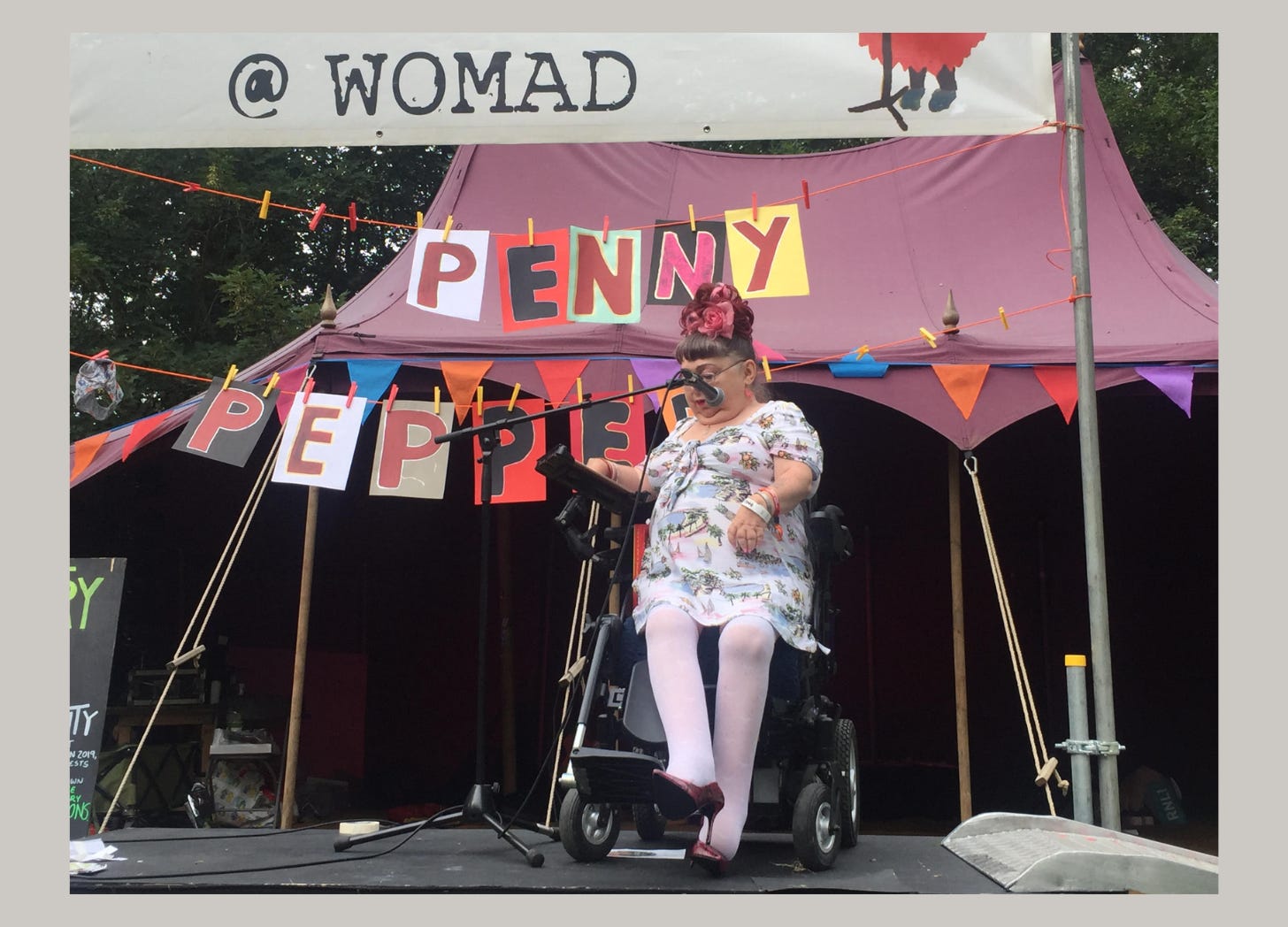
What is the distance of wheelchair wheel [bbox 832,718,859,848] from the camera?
11.9 feet

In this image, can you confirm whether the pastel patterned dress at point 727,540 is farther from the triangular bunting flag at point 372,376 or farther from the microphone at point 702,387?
the triangular bunting flag at point 372,376

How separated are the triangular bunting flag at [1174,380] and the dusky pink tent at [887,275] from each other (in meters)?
0.04

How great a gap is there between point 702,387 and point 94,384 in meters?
3.01

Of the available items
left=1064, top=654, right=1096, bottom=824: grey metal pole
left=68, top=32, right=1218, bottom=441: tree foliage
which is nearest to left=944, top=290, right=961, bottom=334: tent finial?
left=1064, top=654, right=1096, bottom=824: grey metal pole

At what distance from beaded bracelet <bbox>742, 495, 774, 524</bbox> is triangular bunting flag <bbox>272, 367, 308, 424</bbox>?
240 cm

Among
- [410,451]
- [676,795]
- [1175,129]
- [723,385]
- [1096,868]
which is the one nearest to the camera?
[676,795]

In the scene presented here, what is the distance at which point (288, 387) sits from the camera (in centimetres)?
510

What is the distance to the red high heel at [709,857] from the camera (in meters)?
3.09

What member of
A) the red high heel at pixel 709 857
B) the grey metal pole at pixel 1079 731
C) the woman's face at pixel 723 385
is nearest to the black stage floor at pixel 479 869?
the red high heel at pixel 709 857

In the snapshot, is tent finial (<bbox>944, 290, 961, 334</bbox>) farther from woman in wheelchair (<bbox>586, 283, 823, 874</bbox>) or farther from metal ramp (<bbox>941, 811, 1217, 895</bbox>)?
metal ramp (<bbox>941, 811, 1217, 895</bbox>)

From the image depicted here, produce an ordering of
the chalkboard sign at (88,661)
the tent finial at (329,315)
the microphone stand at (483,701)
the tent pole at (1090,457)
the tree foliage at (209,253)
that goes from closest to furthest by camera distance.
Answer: the microphone stand at (483,701) → the chalkboard sign at (88,661) → the tent pole at (1090,457) → the tent finial at (329,315) → the tree foliage at (209,253)

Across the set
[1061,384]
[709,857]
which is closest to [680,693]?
[709,857]

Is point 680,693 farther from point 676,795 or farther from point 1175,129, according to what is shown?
point 1175,129

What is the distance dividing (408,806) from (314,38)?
158 inches
